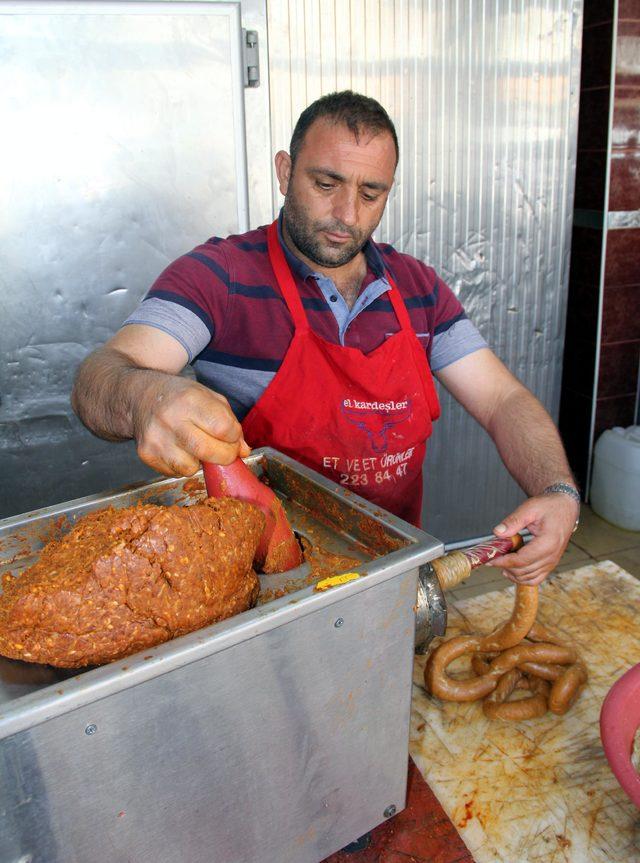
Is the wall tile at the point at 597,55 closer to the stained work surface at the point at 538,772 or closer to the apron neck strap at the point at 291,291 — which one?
the apron neck strap at the point at 291,291

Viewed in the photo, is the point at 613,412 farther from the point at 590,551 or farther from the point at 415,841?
the point at 415,841

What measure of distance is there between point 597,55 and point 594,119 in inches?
10.2

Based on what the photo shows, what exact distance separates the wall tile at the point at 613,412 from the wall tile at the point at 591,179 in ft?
3.04

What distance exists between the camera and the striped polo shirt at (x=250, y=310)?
157cm

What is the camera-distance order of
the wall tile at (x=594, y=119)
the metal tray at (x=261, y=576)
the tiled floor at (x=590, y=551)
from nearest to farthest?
the metal tray at (x=261, y=576)
the tiled floor at (x=590, y=551)
the wall tile at (x=594, y=119)

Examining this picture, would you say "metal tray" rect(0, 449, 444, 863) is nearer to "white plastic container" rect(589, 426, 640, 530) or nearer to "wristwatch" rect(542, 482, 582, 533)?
"wristwatch" rect(542, 482, 582, 533)

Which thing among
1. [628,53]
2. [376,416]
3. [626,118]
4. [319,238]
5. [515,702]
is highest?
[628,53]

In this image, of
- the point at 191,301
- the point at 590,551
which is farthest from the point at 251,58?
the point at 590,551

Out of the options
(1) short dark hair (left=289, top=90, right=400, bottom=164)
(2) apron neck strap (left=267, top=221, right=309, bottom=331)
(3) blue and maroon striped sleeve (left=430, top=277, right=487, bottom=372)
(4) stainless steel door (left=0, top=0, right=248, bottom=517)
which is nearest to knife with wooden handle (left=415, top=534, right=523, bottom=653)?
(2) apron neck strap (left=267, top=221, right=309, bottom=331)

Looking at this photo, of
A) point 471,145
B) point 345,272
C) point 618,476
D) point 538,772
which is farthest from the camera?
point 618,476

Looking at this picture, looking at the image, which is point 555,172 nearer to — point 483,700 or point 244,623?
point 483,700

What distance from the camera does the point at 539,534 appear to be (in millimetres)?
1443

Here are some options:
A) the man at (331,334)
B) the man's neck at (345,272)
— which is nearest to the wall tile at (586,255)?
the man at (331,334)

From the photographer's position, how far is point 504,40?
9.29ft
